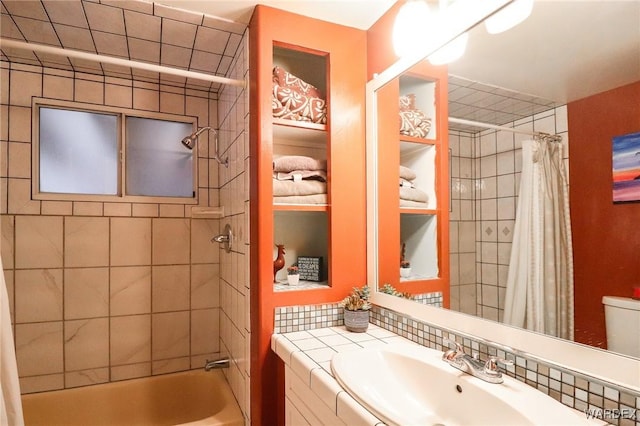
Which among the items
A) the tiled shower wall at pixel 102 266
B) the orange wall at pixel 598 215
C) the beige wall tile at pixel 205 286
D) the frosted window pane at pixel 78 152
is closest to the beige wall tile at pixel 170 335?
the tiled shower wall at pixel 102 266

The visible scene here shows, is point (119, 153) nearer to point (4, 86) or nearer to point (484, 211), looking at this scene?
point (4, 86)

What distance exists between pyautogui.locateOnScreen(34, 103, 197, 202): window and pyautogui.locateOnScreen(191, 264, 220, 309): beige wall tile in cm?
47

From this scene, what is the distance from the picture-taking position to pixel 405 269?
56.8 inches

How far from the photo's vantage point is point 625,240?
0.74 meters

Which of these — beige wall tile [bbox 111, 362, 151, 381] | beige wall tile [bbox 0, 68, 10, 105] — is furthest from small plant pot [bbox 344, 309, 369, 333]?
beige wall tile [bbox 0, 68, 10, 105]

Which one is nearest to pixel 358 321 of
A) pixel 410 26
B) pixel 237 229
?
pixel 237 229

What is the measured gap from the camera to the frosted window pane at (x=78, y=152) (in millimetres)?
2084

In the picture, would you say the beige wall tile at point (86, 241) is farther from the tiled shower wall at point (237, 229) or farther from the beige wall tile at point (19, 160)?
the tiled shower wall at point (237, 229)

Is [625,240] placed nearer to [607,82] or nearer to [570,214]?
[570,214]

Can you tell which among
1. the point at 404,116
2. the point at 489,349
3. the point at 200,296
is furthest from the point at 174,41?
the point at 489,349

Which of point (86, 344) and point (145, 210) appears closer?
point (86, 344)

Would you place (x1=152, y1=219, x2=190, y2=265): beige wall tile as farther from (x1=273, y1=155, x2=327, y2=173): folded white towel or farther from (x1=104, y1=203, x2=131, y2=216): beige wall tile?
(x1=273, y1=155, x2=327, y2=173): folded white towel

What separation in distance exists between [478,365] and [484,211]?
447 mm

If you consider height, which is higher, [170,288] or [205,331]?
[170,288]
